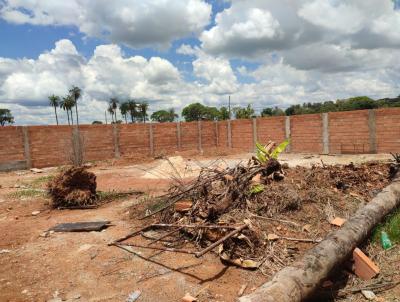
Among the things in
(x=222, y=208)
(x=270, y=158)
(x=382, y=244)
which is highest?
(x=270, y=158)

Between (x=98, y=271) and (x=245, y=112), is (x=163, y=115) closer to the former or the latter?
(x=245, y=112)

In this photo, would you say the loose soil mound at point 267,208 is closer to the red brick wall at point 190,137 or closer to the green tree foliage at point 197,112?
the red brick wall at point 190,137

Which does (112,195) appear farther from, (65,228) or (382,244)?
(382,244)

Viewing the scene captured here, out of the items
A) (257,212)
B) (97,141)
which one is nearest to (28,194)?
(257,212)

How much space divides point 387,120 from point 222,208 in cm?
1137

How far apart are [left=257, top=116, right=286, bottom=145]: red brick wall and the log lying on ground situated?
13.7 meters

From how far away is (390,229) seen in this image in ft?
16.1

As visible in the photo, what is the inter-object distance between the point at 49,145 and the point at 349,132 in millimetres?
13681

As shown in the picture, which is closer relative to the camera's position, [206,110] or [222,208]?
[222,208]

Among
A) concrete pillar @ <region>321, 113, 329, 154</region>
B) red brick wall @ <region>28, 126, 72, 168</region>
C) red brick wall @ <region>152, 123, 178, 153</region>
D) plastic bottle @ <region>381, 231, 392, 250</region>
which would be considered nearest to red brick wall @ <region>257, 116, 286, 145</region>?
concrete pillar @ <region>321, 113, 329, 154</region>

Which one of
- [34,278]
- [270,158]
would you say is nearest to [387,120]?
[270,158]

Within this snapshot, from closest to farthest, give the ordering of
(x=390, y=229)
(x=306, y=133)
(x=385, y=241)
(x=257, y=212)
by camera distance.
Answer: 1. (x=385, y=241)
2. (x=390, y=229)
3. (x=257, y=212)
4. (x=306, y=133)

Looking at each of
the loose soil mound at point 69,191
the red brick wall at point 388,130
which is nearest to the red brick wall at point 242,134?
the red brick wall at point 388,130

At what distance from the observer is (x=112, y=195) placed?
820cm
